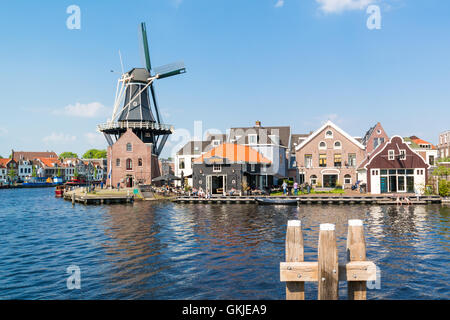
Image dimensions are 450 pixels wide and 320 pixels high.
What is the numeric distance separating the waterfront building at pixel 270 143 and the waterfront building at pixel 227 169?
3155 mm

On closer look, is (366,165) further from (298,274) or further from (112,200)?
(298,274)

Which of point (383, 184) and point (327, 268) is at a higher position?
point (327, 268)

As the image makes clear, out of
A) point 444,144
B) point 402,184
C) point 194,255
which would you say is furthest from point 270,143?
point 444,144

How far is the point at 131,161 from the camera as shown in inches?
2532

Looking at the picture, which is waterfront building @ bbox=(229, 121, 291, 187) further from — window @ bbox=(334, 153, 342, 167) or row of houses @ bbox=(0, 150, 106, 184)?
row of houses @ bbox=(0, 150, 106, 184)

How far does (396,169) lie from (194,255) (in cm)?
3713

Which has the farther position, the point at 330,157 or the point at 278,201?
the point at 330,157

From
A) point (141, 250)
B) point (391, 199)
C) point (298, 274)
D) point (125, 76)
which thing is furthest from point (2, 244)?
point (125, 76)

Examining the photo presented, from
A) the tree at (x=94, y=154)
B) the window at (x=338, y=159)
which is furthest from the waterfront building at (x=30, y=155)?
the window at (x=338, y=159)

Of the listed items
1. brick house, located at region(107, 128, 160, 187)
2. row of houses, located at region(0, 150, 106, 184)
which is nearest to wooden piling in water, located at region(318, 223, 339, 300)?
brick house, located at region(107, 128, 160, 187)

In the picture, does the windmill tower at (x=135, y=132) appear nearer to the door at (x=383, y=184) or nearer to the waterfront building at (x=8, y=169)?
the door at (x=383, y=184)

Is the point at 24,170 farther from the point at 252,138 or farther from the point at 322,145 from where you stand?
the point at 322,145

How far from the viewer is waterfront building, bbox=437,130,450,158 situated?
80.1m

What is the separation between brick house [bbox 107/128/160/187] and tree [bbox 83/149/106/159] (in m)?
119
